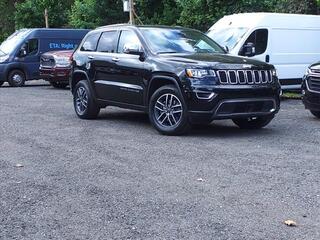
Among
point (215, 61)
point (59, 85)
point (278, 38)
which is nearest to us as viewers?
point (215, 61)

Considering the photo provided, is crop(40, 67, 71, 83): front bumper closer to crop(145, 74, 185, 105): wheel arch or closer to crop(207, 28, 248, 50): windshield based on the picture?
crop(207, 28, 248, 50): windshield

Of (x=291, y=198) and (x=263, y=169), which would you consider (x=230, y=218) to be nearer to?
(x=291, y=198)

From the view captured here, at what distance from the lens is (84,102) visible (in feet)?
38.5

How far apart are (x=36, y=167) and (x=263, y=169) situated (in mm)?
2761

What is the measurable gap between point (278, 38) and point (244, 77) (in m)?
6.81

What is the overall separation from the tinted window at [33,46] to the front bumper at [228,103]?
1478cm

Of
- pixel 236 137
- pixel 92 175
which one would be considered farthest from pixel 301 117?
pixel 92 175

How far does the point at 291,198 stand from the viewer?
5895 mm

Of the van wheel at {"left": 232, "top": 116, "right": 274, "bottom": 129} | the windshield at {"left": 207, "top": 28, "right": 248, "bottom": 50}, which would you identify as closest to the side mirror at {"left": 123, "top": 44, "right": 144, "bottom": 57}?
the van wheel at {"left": 232, "top": 116, "right": 274, "bottom": 129}

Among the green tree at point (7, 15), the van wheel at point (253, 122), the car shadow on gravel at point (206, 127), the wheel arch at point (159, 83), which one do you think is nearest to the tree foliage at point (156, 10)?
the green tree at point (7, 15)

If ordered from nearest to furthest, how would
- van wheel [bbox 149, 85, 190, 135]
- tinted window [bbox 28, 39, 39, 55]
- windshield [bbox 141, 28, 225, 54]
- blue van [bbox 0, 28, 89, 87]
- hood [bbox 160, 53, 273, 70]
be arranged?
hood [bbox 160, 53, 273, 70] → van wheel [bbox 149, 85, 190, 135] → windshield [bbox 141, 28, 225, 54] → blue van [bbox 0, 28, 89, 87] → tinted window [bbox 28, 39, 39, 55]

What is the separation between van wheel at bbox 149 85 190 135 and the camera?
9.34 meters

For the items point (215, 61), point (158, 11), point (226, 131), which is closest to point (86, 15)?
point (158, 11)

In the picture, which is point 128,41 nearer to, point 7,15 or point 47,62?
point 47,62
